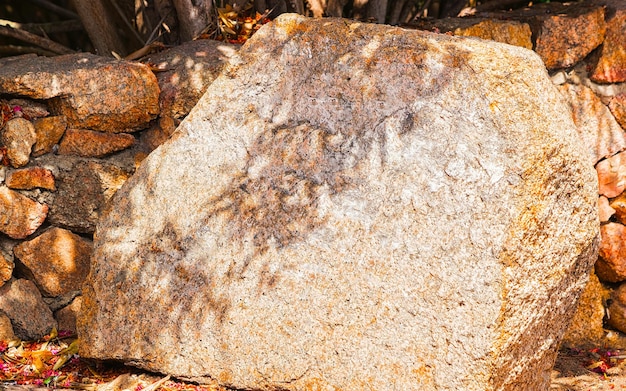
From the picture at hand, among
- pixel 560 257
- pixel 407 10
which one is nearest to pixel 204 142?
pixel 560 257

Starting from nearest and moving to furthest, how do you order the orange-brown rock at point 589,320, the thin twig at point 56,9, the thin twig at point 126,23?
the orange-brown rock at point 589,320, the thin twig at point 126,23, the thin twig at point 56,9

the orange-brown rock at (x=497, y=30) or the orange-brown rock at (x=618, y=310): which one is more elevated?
the orange-brown rock at (x=497, y=30)

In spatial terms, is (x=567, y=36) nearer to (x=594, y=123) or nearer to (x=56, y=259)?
(x=594, y=123)

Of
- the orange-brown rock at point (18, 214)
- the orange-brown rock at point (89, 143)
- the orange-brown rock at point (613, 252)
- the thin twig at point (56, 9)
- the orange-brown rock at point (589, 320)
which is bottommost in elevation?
the orange-brown rock at point (589, 320)

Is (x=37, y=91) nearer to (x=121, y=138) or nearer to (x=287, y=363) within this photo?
(x=121, y=138)

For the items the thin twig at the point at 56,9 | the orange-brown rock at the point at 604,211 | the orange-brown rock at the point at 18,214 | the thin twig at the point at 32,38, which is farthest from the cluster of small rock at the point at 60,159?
the orange-brown rock at the point at 604,211

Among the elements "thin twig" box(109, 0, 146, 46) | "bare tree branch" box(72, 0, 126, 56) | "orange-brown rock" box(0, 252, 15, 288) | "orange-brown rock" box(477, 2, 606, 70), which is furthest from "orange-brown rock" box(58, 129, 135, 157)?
"orange-brown rock" box(477, 2, 606, 70)

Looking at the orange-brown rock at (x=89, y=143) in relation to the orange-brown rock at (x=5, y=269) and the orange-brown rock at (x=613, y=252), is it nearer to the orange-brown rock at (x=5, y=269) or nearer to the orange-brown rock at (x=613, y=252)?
the orange-brown rock at (x=5, y=269)
